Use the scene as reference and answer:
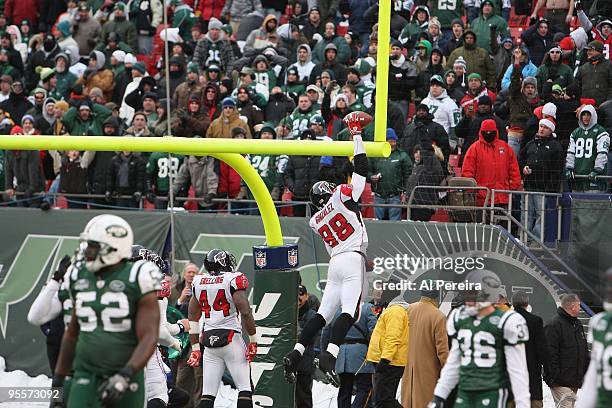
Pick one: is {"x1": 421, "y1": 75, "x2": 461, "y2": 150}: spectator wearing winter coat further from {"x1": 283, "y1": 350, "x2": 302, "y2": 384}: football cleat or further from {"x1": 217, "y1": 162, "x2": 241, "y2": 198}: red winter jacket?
{"x1": 283, "y1": 350, "x2": 302, "y2": 384}: football cleat

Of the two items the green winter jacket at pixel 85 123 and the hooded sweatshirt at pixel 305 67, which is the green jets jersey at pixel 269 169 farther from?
the green winter jacket at pixel 85 123

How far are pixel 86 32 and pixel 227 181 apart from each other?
587cm

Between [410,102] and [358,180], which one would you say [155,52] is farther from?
[358,180]

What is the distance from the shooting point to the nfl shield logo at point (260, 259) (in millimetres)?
10977

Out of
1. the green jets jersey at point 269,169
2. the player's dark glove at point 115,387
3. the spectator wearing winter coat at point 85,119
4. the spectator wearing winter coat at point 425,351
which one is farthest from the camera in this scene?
the spectator wearing winter coat at point 85,119

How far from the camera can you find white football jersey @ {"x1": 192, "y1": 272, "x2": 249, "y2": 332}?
37.1ft

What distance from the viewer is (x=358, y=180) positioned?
1028 cm

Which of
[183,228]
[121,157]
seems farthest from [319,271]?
[121,157]

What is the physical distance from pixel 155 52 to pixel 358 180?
10.0m

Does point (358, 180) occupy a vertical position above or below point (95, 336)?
above

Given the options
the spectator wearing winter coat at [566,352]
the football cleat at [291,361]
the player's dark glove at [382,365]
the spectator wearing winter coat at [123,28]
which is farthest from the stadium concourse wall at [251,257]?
the spectator wearing winter coat at [123,28]

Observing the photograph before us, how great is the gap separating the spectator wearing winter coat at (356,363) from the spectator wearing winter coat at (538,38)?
5309 mm

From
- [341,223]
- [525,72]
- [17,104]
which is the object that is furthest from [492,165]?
[17,104]

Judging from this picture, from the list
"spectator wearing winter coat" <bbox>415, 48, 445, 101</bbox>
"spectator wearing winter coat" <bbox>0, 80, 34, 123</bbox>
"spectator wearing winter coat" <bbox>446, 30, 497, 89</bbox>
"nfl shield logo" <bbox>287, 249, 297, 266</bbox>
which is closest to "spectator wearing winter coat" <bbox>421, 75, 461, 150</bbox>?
"spectator wearing winter coat" <bbox>415, 48, 445, 101</bbox>
